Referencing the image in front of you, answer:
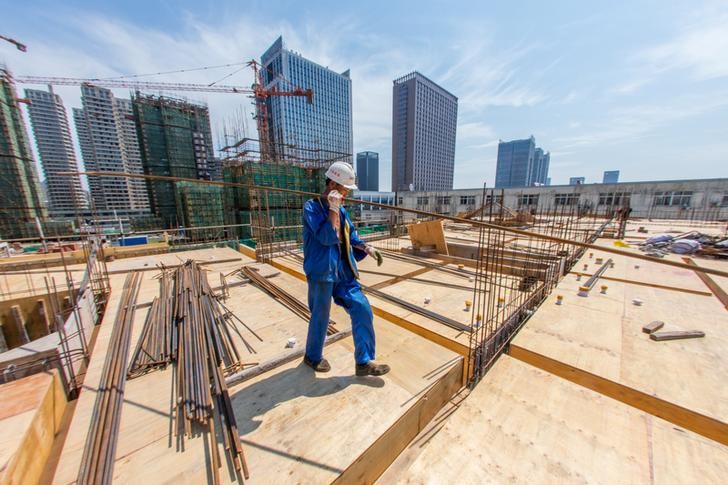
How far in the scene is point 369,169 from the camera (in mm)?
101938

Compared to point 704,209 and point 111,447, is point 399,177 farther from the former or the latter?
point 111,447

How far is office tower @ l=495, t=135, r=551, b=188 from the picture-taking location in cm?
10038

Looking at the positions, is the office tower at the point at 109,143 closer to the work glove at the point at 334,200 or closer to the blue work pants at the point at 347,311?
the blue work pants at the point at 347,311

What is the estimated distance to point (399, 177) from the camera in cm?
7881

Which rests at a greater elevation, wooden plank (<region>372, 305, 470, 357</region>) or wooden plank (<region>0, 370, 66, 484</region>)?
wooden plank (<region>0, 370, 66, 484</region>)

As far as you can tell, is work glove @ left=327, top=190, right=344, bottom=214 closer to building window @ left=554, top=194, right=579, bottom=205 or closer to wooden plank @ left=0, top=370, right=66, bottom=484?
wooden plank @ left=0, top=370, right=66, bottom=484

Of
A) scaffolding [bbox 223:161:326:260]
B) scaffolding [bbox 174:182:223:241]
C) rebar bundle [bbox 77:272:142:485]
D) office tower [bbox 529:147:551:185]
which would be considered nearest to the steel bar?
rebar bundle [bbox 77:272:142:485]

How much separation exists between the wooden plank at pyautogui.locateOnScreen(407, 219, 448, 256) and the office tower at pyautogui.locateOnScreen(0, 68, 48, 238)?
3306cm

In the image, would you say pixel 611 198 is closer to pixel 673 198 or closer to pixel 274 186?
pixel 673 198

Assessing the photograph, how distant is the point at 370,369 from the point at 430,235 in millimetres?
6067

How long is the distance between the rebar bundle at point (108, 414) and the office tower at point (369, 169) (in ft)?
306

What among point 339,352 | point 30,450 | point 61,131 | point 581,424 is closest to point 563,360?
point 581,424

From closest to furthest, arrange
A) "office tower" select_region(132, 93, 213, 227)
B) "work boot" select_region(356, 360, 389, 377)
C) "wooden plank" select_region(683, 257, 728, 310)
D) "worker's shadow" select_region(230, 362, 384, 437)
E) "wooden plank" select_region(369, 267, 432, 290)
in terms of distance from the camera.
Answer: "worker's shadow" select_region(230, 362, 384, 437), "work boot" select_region(356, 360, 389, 377), "wooden plank" select_region(683, 257, 728, 310), "wooden plank" select_region(369, 267, 432, 290), "office tower" select_region(132, 93, 213, 227)

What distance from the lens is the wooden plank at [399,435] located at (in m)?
1.70
